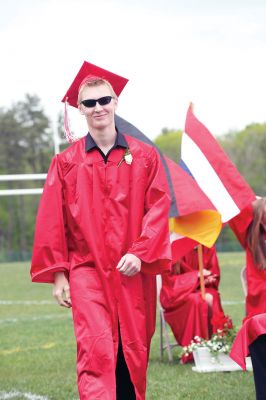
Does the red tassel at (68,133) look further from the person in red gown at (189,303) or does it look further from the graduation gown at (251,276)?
the person in red gown at (189,303)

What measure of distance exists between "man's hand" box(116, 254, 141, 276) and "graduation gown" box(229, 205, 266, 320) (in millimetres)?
2694

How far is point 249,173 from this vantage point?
75.9m

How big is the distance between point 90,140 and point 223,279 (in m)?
19.0

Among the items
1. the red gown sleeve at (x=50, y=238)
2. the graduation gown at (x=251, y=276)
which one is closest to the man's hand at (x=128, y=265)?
the red gown sleeve at (x=50, y=238)

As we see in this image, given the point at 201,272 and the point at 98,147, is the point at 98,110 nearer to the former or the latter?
the point at 98,147

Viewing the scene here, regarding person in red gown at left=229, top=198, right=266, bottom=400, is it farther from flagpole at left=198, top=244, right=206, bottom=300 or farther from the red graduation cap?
the red graduation cap

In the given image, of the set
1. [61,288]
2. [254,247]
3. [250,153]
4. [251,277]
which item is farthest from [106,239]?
[250,153]

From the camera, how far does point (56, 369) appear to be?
894cm

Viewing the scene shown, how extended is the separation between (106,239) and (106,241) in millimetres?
11

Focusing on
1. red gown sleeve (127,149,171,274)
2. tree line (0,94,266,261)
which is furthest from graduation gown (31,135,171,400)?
tree line (0,94,266,261)

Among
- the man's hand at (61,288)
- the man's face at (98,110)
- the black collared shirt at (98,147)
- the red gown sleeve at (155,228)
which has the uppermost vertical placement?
the man's face at (98,110)

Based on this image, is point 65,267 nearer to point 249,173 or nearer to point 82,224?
point 82,224

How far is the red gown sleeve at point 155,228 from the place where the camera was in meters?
5.20

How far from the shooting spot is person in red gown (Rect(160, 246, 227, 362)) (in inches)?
368
